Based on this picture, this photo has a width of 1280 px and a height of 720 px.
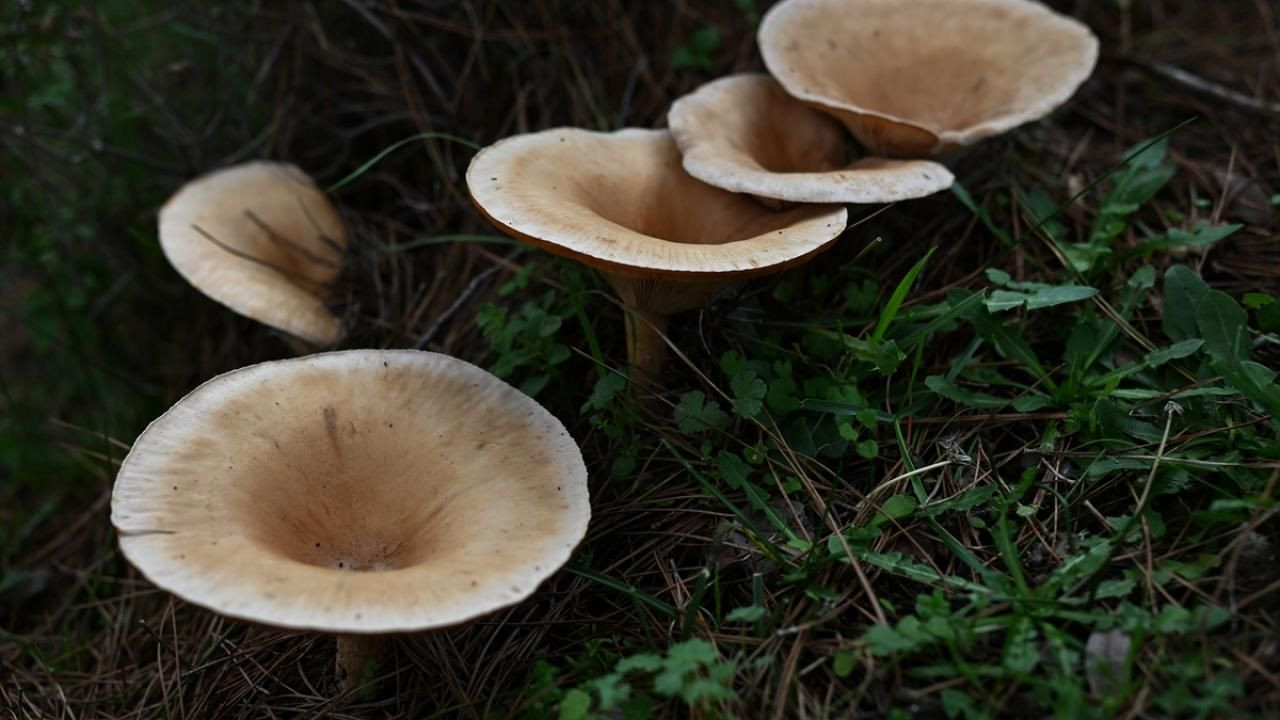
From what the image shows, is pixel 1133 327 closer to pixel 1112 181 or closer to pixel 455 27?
pixel 1112 181

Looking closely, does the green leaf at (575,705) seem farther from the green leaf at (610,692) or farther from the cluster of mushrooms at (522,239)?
the cluster of mushrooms at (522,239)

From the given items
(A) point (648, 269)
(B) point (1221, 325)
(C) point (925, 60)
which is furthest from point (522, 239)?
(B) point (1221, 325)

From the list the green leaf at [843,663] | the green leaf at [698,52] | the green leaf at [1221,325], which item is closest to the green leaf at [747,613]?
the green leaf at [843,663]

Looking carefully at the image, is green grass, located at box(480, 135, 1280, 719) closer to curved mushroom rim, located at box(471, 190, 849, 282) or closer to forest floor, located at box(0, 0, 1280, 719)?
forest floor, located at box(0, 0, 1280, 719)

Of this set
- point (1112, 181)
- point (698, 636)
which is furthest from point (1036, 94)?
point (698, 636)

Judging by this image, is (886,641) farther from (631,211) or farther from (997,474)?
(631,211)

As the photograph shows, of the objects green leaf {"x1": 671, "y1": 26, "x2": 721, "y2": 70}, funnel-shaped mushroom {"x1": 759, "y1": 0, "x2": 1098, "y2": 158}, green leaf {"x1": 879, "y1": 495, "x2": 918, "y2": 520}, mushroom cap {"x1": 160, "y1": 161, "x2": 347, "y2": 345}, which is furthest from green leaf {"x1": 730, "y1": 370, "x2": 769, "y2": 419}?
green leaf {"x1": 671, "y1": 26, "x2": 721, "y2": 70}
